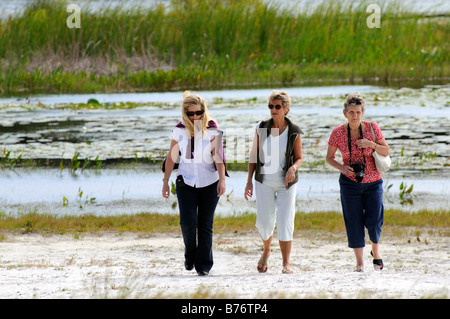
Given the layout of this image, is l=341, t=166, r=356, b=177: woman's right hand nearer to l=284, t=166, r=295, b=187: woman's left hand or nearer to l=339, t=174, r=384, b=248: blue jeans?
l=339, t=174, r=384, b=248: blue jeans

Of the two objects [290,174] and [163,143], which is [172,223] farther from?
[163,143]

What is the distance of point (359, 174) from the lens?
5457 mm

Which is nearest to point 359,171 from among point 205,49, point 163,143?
point 163,143

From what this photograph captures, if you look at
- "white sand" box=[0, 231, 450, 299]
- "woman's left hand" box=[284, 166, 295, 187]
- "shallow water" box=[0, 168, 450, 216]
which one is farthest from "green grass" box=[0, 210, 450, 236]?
"woman's left hand" box=[284, 166, 295, 187]

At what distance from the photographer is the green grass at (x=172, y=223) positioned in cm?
802

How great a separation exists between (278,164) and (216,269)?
1.04 m

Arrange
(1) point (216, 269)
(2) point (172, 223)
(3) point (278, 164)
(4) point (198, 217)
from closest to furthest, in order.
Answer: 1. (3) point (278, 164)
2. (4) point (198, 217)
3. (1) point (216, 269)
4. (2) point (172, 223)

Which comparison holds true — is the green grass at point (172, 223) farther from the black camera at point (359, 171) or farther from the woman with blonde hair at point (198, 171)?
the black camera at point (359, 171)

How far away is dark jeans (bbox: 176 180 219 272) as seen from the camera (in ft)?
18.4

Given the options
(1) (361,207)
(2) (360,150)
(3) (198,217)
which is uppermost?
(2) (360,150)

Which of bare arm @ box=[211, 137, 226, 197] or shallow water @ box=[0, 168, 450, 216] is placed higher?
bare arm @ box=[211, 137, 226, 197]

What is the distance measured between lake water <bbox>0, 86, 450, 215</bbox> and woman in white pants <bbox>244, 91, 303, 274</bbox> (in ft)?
11.2
